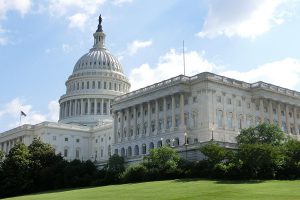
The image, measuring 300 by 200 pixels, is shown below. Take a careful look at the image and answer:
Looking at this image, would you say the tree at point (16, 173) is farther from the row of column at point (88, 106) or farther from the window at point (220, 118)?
the row of column at point (88, 106)

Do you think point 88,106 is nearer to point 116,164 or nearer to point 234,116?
point 234,116

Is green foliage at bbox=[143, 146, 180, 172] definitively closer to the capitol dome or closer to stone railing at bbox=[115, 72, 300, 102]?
stone railing at bbox=[115, 72, 300, 102]

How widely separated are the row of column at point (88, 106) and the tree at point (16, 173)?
84419 mm

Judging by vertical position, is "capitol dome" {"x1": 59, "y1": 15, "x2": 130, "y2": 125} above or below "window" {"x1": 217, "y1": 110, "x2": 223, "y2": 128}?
above

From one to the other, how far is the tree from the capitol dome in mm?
80120

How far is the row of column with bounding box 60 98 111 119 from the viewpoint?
18512 cm

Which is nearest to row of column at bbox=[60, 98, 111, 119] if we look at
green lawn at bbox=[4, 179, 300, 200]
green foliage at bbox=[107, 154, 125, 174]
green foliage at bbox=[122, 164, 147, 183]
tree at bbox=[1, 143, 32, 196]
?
green foliage at bbox=[107, 154, 125, 174]

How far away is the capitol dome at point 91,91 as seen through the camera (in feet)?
606

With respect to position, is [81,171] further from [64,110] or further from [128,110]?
[64,110]

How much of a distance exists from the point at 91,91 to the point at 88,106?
238 inches

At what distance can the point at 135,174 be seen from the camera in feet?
283

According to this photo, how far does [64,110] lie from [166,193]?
138331 mm

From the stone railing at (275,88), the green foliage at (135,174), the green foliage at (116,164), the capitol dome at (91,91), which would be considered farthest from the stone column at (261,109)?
the capitol dome at (91,91)

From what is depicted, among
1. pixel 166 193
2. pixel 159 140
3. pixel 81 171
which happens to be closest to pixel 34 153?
pixel 81 171
